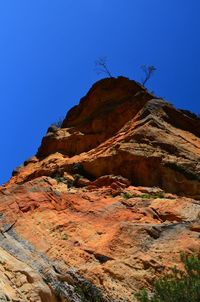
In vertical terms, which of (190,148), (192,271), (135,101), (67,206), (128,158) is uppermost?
(135,101)

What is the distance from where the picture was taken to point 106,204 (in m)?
23.5

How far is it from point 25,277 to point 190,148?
642 inches

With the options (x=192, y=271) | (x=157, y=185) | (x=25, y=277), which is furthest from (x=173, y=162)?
(x=25, y=277)

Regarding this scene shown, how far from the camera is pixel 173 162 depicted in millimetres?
27734

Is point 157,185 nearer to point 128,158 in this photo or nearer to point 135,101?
point 128,158

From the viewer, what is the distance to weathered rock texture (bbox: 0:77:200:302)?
17750mm

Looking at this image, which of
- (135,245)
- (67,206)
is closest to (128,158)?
(67,206)

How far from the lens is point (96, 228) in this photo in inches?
835

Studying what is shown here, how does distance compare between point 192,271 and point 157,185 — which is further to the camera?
point 157,185

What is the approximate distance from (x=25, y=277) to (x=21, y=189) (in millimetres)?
8488

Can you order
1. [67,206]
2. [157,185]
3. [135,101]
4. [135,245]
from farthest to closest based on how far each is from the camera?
[135,101]
[157,185]
[67,206]
[135,245]

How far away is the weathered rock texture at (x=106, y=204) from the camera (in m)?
17.8

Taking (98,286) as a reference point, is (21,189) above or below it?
above

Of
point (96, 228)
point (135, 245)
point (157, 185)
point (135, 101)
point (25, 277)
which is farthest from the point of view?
point (135, 101)
